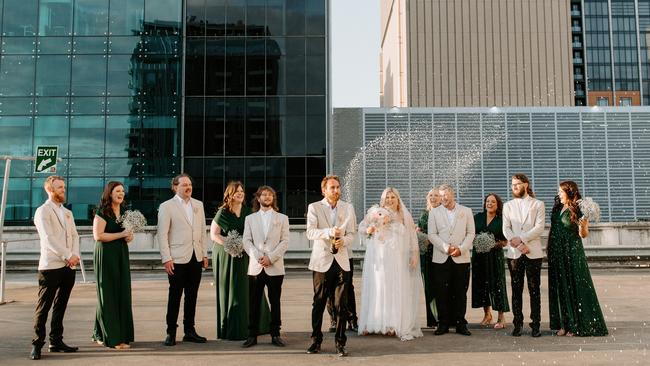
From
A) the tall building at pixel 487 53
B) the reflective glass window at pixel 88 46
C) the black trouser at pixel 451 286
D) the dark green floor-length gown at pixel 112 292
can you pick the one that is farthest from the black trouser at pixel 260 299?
the tall building at pixel 487 53

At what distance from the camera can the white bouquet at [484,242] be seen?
8.97 m

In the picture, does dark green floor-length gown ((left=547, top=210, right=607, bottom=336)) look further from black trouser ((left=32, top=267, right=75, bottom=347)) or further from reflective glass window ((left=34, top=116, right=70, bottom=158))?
reflective glass window ((left=34, top=116, right=70, bottom=158))

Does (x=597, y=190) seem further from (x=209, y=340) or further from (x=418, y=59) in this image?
(x=418, y=59)

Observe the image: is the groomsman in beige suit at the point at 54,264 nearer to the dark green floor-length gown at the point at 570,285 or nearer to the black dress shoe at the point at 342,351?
the black dress shoe at the point at 342,351

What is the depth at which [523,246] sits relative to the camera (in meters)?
8.27

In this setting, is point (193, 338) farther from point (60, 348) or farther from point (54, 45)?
point (54, 45)

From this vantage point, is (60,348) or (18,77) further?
(18,77)

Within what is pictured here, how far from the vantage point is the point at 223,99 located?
31.6 metres

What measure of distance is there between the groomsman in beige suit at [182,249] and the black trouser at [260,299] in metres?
0.80

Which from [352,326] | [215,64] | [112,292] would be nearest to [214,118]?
[215,64]

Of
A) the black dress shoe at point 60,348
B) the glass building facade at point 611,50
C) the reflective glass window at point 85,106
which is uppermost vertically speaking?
the glass building facade at point 611,50

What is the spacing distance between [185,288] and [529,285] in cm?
480

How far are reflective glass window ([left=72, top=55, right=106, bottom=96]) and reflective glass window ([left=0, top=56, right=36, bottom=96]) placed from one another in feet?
7.48

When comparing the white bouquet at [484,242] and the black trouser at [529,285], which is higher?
the white bouquet at [484,242]
